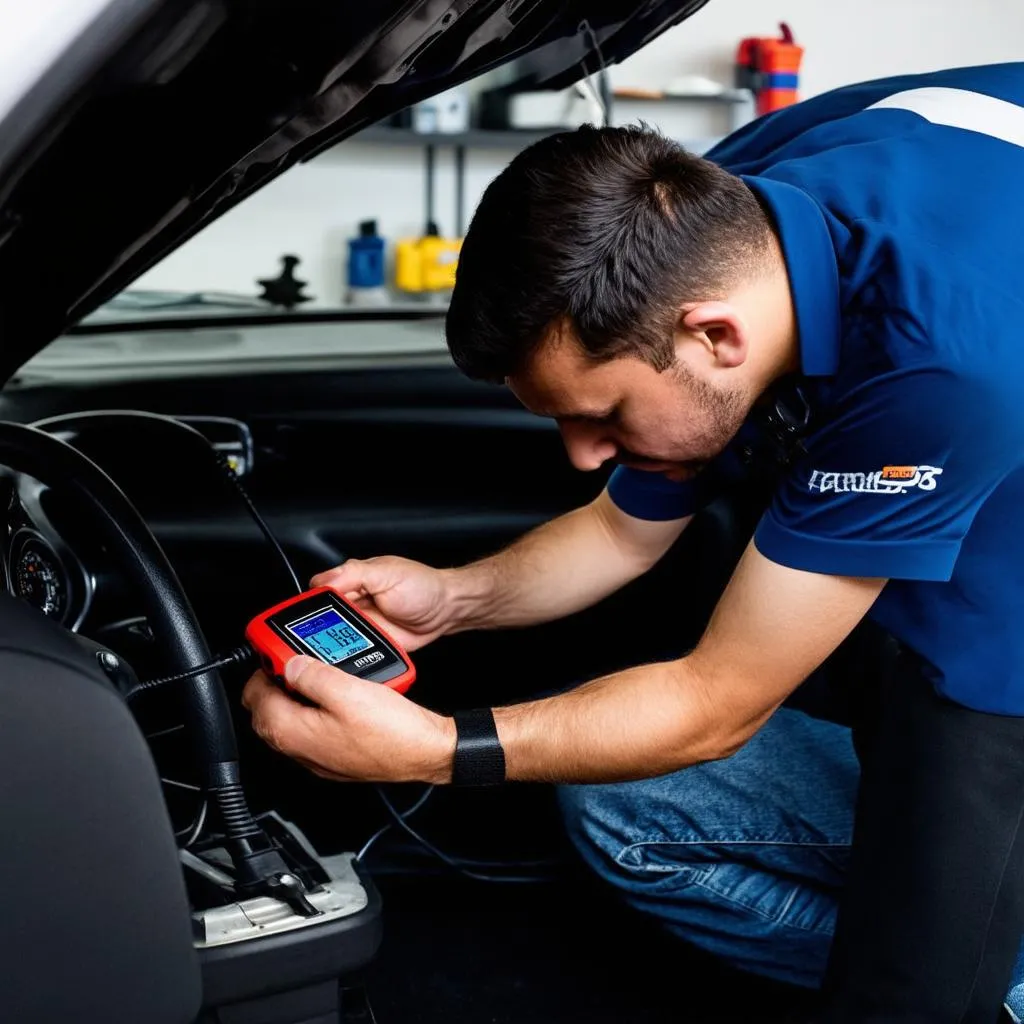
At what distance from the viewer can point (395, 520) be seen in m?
1.44

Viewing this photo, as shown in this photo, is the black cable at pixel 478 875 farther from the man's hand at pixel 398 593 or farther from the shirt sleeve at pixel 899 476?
the shirt sleeve at pixel 899 476

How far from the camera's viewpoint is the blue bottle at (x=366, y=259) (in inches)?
148

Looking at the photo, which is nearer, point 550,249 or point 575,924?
point 550,249

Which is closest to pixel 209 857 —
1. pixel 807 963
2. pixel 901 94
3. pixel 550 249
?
pixel 550 249

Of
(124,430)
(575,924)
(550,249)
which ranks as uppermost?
(550,249)

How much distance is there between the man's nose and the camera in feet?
3.36

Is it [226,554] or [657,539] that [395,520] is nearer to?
[226,554]

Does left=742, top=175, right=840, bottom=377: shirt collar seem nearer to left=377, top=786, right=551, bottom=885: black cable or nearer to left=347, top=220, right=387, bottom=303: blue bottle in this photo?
left=377, top=786, right=551, bottom=885: black cable

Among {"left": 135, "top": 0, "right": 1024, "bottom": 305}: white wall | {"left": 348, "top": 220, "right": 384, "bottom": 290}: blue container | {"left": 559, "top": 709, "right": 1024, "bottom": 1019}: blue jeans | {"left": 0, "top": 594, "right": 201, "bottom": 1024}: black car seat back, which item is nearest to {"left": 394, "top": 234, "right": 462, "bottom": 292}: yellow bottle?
{"left": 348, "top": 220, "right": 384, "bottom": 290}: blue container

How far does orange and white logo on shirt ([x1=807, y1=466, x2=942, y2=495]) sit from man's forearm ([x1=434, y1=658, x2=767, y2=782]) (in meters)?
0.19

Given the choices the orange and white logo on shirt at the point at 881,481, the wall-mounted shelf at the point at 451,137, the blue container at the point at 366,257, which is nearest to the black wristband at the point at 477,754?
the orange and white logo on shirt at the point at 881,481

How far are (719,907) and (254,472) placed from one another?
2.37ft

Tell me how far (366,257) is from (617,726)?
2961 millimetres

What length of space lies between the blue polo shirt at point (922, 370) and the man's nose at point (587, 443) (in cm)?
15
